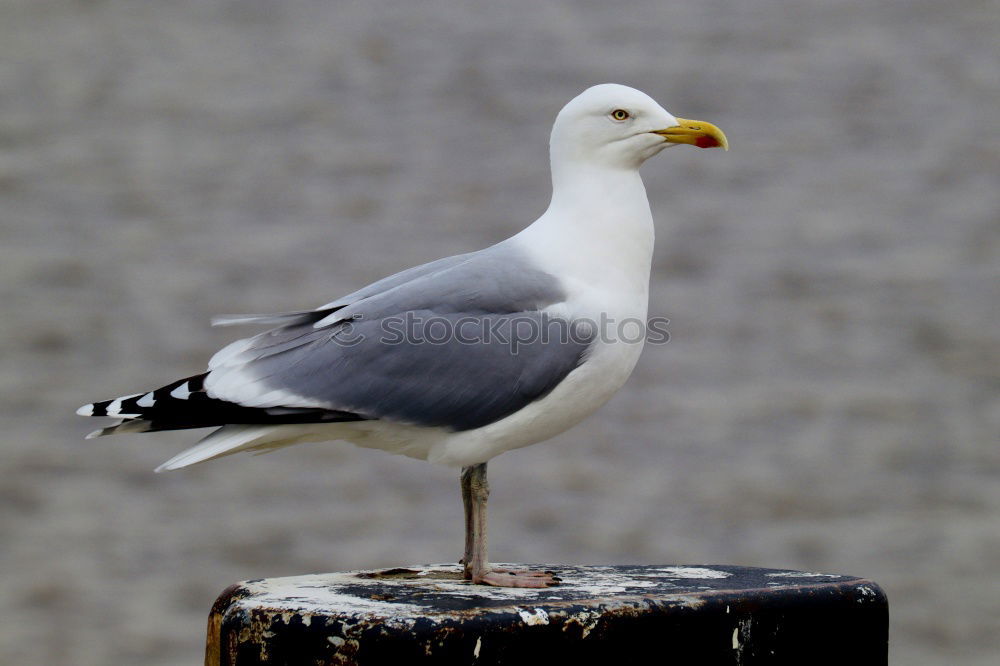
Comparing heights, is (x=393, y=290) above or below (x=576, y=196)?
below

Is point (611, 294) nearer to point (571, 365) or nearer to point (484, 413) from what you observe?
point (571, 365)

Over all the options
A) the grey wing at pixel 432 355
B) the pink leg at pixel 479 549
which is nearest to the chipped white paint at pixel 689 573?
the pink leg at pixel 479 549

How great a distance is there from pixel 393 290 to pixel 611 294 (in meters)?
0.33

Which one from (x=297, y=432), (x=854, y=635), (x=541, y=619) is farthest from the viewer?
(x=297, y=432)

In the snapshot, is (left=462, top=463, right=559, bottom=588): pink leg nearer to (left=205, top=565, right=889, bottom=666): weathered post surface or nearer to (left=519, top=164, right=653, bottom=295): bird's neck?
(left=205, top=565, right=889, bottom=666): weathered post surface

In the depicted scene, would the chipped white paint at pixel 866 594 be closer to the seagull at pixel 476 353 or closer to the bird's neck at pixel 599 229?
the seagull at pixel 476 353

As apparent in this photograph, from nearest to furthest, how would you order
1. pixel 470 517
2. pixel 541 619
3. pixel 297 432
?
pixel 541 619 < pixel 297 432 < pixel 470 517

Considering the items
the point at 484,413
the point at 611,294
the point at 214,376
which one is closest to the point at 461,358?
A: the point at 484,413

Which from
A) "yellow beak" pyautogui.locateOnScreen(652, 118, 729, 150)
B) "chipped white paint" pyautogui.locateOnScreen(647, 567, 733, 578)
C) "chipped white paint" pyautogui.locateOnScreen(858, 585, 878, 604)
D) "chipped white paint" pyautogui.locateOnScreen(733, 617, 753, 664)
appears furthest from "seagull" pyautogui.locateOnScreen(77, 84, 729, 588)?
"chipped white paint" pyautogui.locateOnScreen(858, 585, 878, 604)

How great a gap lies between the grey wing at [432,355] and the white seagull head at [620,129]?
0.72 feet

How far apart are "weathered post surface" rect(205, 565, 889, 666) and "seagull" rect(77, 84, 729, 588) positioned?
7.3 inches

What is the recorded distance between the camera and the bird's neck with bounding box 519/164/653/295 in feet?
5.82

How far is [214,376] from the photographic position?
A: 1707 mm

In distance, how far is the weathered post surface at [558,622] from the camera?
1.37 meters
